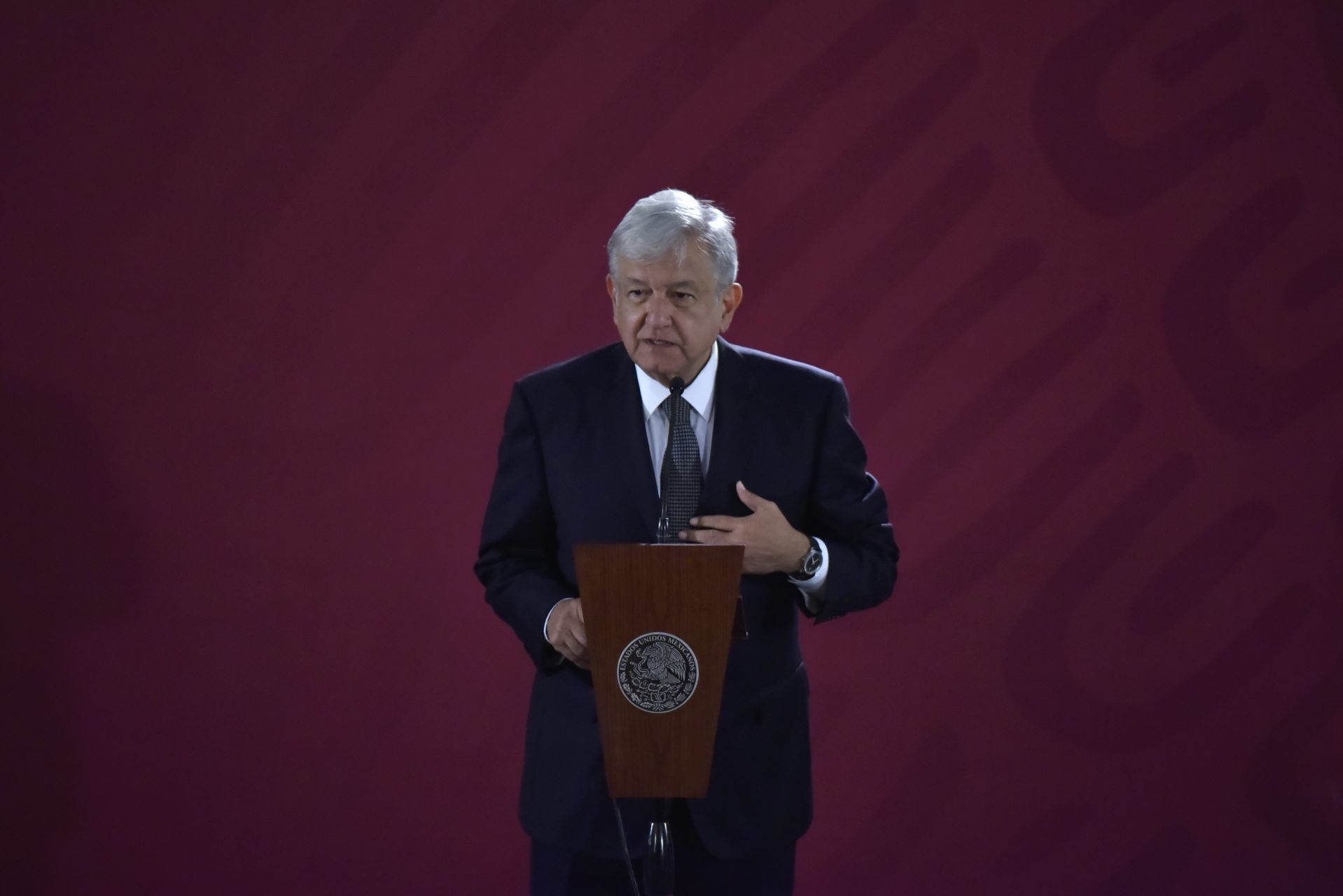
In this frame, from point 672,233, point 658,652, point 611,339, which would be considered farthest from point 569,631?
point 611,339

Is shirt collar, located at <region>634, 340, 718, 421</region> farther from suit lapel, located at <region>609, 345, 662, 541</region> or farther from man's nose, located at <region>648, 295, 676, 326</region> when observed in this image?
man's nose, located at <region>648, 295, 676, 326</region>

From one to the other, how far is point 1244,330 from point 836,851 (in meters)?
1.52

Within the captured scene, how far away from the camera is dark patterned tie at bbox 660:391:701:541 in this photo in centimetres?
173

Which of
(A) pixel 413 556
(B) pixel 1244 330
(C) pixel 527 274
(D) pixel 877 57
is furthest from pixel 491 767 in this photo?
(B) pixel 1244 330

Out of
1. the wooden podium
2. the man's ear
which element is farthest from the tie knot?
the wooden podium

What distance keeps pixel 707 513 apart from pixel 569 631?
0.27 metres

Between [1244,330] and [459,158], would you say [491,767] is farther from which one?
[1244,330]

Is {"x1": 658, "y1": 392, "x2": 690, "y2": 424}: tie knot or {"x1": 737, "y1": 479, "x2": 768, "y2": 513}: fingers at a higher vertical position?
{"x1": 658, "y1": 392, "x2": 690, "y2": 424}: tie knot

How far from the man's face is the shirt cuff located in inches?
12.5

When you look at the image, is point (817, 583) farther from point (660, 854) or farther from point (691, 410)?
point (660, 854)

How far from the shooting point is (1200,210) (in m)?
2.88

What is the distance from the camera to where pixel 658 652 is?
4.64 ft

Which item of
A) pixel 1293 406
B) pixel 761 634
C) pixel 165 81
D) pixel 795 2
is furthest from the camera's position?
pixel 1293 406

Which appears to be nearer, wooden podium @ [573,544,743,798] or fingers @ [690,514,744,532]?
wooden podium @ [573,544,743,798]
